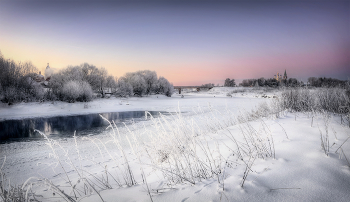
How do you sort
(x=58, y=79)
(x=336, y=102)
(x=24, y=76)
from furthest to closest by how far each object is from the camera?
(x=58, y=79)
(x=24, y=76)
(x=336, y=102)

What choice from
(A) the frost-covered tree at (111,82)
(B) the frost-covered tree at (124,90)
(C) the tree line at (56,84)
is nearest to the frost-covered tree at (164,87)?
(C) the tree line at (56,84)

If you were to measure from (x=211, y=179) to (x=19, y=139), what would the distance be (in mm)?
12206

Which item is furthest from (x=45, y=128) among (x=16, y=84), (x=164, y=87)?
(x=164, y=87)

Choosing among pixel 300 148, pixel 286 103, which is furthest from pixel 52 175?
pixel 286 103

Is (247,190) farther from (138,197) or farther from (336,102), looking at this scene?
(336,102)

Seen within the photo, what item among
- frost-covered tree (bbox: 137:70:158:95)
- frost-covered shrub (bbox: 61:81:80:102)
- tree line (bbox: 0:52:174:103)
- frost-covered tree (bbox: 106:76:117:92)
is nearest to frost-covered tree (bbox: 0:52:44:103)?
tree line (bbox: 0:52:174:103)

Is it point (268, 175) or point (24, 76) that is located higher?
point (24, 76)

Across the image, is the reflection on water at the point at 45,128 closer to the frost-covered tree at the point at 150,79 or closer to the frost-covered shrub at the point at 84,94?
the frost-covered shrub at the point at 84,94

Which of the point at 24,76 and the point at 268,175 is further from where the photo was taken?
the point at 24,76

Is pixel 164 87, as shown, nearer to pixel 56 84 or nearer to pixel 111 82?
pixel 111 82

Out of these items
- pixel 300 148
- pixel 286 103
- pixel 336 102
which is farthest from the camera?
pixel 286 103

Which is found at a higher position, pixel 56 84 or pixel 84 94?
pixel 56 84

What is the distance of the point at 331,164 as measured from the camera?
7.43ft

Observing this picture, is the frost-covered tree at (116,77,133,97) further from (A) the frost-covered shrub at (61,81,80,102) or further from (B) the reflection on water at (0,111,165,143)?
(B) the reflection on water at (0,111,165,143)
